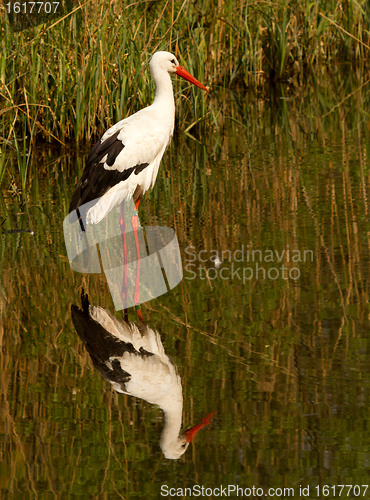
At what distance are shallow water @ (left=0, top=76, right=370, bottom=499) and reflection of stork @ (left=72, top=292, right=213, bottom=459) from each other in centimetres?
4

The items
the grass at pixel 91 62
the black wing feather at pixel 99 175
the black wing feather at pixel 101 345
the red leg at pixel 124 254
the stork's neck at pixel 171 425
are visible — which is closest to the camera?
the stork's neck at pixel 171 425

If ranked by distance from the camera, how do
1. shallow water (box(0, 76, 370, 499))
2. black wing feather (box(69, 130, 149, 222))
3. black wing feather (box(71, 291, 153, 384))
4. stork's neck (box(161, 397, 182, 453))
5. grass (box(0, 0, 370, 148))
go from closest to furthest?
shallow water (box(0, 76, 370, 499))
stork's neck (box(161, 397, 182, 453))
black wing feather (box(71, 291, 153, 384))
black wing feather (box(69, 130, 149, 222))
grass (box(0, 0, 370, 148))

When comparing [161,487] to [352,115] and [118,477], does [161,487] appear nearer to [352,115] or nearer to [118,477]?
[118,477]

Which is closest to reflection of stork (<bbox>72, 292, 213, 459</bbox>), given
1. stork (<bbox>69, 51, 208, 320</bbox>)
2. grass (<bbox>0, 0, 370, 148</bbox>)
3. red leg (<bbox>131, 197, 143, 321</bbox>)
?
red leg (<bbox>131, 197, 143, 321</bbox>)

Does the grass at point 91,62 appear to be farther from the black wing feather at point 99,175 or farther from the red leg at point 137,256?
the red leg at point 137,256

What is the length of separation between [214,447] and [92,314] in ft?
4.76

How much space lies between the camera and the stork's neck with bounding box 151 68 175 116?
5.79m

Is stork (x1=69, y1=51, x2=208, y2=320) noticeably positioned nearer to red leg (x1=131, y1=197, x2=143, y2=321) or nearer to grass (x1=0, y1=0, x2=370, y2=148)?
red leg (x1=131, y1=197, x2=143, y2=321)

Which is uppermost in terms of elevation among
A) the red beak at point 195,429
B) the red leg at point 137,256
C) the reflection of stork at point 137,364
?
the red leg at point 137,256

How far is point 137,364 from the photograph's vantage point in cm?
360

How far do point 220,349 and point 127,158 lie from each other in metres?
2.18

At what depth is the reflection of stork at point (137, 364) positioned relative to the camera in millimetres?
3027

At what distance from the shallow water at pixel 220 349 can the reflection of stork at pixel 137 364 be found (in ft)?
0.14

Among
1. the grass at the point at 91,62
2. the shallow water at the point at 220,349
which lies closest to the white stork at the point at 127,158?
the shallow water at the point at 220,349
